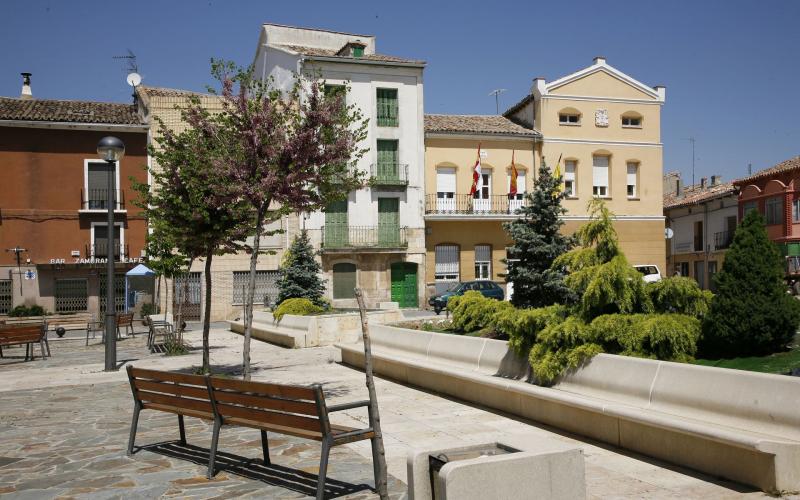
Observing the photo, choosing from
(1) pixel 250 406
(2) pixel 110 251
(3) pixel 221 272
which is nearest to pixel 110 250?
(2) pixel 110 251

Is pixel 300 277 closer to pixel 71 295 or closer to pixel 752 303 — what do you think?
pixel 71 295

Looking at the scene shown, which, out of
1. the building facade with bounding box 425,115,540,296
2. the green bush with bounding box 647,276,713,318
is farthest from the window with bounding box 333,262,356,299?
the green bush with bounding box 647,276,713,318

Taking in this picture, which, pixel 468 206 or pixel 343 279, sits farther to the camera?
pixel 468 206

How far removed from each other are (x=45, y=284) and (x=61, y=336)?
11763mm

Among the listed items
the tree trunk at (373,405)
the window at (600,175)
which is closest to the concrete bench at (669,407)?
the tree trunk at (373,405)

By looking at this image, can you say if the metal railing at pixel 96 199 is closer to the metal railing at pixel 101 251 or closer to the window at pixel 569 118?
the metal railing at pixel 101 251

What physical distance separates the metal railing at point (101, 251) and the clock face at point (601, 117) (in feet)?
83.4

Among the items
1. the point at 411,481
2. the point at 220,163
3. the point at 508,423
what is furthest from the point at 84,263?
the point at 411,481

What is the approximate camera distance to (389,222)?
37375mm

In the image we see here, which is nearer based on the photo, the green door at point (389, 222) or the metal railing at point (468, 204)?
the green door at point (389, 222)

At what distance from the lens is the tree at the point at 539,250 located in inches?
559

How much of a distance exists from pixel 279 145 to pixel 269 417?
4727 millimetres

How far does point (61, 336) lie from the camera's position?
23672 mm

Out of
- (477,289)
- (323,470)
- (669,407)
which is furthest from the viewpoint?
(477,289)
